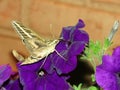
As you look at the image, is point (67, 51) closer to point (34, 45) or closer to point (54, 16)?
point (34, 45)

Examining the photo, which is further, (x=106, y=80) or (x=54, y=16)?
(x=54, y=16)

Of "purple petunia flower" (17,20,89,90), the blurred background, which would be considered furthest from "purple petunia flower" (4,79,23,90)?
the blurred background

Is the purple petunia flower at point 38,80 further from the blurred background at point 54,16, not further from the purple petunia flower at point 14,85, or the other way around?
the blurred background at point 54,16

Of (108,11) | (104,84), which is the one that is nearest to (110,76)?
(104,84)

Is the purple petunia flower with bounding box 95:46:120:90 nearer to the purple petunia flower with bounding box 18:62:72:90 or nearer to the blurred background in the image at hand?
the purple petunia flower with bounding box 18:62:72:90

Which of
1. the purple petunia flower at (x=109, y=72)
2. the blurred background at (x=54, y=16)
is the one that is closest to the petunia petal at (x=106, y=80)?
the purple petunia flower at (x=109, y=72)

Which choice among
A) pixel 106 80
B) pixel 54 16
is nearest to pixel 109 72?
pixel 106 80
